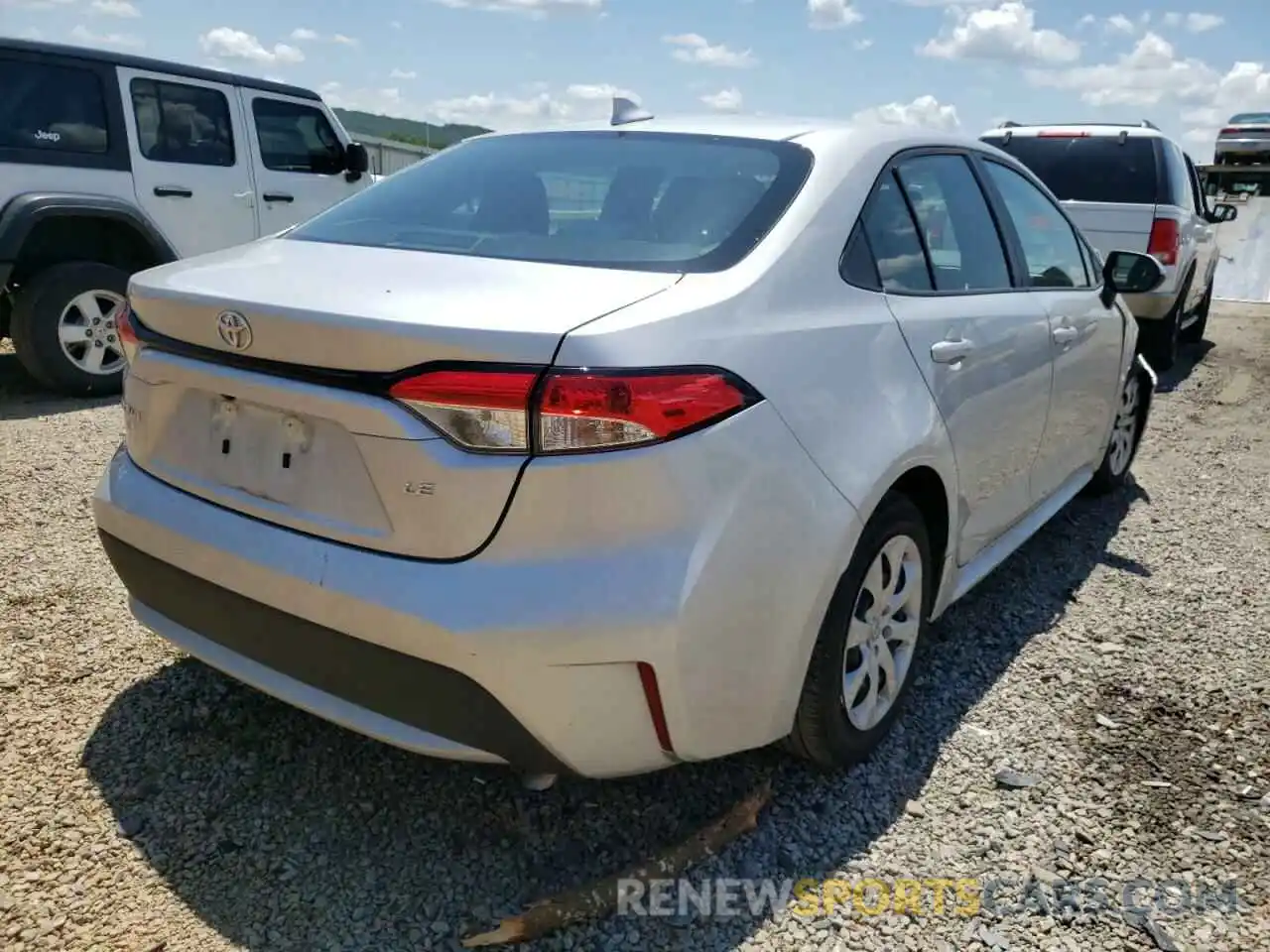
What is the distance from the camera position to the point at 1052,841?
2.46 m

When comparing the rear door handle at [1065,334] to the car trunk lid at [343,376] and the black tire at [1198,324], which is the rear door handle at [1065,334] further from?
the black tire at [1198,324]

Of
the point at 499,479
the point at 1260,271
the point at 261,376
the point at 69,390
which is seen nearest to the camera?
the point at 499,479

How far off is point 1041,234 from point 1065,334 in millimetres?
420

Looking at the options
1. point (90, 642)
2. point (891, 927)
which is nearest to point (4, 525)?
point (90, 642)

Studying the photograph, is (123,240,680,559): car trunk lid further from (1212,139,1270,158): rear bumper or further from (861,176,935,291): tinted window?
(1212,139,1270,158): rear bumper

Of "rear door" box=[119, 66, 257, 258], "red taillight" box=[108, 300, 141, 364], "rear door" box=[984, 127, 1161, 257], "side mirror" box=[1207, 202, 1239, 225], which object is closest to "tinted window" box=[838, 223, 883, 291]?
"red taillight" box=[108, 300, 141, 364]

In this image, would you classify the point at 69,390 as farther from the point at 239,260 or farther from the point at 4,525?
the point at 239,260

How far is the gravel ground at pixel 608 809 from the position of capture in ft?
6.98

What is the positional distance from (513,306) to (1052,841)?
1.79 meters

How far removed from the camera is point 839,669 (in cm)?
240

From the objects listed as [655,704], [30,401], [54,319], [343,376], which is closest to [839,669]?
[655,704]

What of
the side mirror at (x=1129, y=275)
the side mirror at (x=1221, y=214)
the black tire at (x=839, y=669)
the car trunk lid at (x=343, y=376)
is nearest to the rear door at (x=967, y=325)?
the black tire at (x=839, y=669)

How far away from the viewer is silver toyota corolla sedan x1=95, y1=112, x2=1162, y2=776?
6.06 ft

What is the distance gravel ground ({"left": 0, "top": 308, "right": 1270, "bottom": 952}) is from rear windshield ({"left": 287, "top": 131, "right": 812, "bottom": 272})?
1.30 metres
